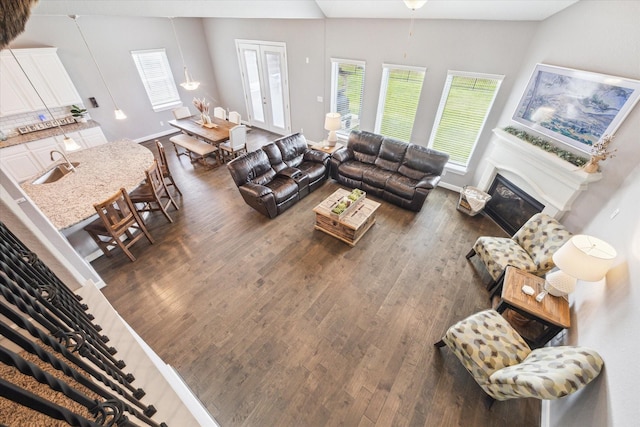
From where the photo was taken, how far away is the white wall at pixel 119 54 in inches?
200

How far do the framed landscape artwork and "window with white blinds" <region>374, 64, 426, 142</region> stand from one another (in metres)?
1.73

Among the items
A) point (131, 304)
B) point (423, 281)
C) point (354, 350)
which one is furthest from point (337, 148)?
point (131, 304)

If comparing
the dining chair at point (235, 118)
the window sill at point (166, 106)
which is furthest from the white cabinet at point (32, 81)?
the dining chair at point (235, 118)

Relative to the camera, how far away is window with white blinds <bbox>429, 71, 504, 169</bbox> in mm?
4059

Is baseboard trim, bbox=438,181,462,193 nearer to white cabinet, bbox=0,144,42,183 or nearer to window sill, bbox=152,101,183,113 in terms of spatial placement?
window sill, bbox=152,101,183,113

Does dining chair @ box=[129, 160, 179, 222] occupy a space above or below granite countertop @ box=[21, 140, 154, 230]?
below

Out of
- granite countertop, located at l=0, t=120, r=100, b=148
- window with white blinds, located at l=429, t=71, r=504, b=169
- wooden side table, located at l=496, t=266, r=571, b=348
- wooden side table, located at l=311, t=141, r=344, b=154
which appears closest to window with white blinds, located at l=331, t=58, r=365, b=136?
wooden side table, located at l=311, t=141, r=344, b=154

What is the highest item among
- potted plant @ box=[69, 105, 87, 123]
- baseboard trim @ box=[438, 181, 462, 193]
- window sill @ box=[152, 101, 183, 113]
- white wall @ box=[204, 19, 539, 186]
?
white wall @ box=[204, 19, 539, 186]

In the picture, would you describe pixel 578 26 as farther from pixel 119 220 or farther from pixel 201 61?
pixel 201 61

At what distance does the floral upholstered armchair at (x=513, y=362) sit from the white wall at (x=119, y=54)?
27.4 feet

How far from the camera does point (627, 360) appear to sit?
1561 millimetres

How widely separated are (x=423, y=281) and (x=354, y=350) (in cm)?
134

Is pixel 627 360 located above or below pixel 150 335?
above

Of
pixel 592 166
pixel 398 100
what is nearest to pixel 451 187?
pixel 398 100
